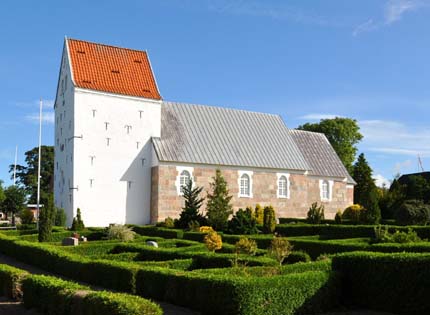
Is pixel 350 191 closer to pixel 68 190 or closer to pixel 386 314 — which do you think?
pixel 68 190

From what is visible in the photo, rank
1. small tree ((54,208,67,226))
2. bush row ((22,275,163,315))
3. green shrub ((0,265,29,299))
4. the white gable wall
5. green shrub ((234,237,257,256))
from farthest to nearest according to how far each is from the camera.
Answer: the white gable wall, small tree ((54,208,67,226)), green shrub ((234,237,257,256)), green shrub ((0,265,29,299)), bush row ((22,275,163,315))

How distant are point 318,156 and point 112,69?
1784 cm

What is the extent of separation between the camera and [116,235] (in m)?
21.3

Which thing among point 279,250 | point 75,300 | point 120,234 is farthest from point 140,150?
point 75,300

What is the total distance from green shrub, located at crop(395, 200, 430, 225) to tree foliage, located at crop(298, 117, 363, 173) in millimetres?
34364

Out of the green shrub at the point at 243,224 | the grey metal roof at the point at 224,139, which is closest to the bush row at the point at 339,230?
the green shrub at the point at 243,224

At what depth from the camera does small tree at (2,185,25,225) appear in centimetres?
4544

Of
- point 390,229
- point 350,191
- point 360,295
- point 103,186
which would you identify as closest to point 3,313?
point 360,295

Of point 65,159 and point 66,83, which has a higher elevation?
point 66,83

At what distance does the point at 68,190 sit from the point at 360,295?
24.5 metres

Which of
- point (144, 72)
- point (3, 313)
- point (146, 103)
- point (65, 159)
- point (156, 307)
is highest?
point (144, 72)

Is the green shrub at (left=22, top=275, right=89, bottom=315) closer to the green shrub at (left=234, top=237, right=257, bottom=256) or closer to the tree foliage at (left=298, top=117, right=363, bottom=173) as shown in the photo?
the green shrub at (left=234, top=237, right=257, bottom=256)

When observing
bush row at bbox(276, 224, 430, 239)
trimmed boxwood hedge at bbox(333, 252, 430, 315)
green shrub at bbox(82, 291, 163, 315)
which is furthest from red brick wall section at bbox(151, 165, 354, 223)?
green shrub at bbox(82, 291, 163, 315)

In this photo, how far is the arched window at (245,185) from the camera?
114 ft
